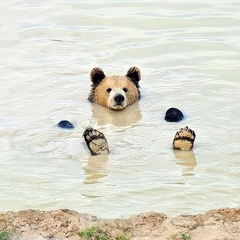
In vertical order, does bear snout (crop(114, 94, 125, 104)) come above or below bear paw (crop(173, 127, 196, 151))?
above

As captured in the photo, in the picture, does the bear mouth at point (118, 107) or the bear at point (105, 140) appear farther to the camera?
the bear mouth at point (118, 107)

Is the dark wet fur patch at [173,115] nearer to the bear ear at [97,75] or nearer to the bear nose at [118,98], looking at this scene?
the bear nose at [118,98]

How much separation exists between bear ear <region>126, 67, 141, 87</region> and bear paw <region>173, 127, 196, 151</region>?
2.43 metres

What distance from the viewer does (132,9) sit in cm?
1550

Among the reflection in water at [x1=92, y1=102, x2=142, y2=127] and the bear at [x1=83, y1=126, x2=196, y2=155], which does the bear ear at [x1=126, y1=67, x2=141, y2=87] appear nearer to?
the reflection in water at [x1=92, y1=102, x2=142, y2=127]

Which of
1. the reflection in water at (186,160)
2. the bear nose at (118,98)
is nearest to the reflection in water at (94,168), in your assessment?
the reflection in water at (186,160)

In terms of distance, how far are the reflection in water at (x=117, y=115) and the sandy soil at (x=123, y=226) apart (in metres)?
3.53

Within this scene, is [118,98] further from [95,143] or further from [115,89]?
[95,143]

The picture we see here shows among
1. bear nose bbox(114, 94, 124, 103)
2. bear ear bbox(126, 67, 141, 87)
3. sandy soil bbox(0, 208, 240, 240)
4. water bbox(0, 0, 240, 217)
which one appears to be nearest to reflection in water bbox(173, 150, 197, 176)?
water bbox(0, 0, 240, 217)

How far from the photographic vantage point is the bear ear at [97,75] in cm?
1138

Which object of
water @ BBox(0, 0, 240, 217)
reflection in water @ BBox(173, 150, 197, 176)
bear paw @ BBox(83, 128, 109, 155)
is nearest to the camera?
water @ BBox(0, 0, 240, 217)

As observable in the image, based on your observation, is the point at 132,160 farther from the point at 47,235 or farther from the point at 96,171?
the point at 47,235

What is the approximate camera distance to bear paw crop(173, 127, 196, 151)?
29.7ft

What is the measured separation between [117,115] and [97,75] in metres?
0.75
